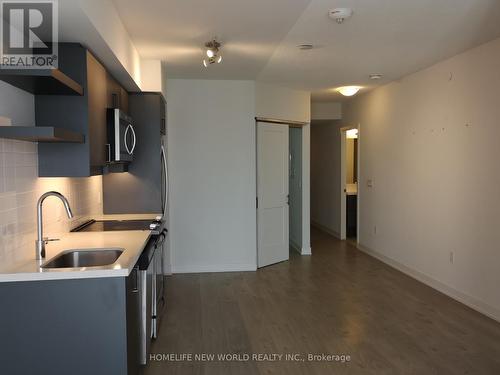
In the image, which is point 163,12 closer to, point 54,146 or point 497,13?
point 54,146

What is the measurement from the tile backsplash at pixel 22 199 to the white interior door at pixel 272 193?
3.00m

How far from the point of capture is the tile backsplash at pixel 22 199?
2350 mm

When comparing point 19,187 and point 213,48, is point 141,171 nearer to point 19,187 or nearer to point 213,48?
point 213,48

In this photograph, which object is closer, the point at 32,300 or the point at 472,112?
the point at 32,300

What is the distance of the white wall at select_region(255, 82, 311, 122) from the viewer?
5.74 m

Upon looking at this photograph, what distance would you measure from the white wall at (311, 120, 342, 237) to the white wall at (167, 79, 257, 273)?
281 centimetres

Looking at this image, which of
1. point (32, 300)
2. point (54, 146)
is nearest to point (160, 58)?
point (54, 146)

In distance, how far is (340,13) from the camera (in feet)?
10.0

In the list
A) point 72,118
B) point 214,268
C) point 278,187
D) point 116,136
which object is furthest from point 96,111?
point 278,187

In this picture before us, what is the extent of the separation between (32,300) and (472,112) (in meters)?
4.10

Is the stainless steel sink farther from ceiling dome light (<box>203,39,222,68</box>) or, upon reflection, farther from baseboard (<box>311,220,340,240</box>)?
baseboard (<box>311,220,340,240</box>)

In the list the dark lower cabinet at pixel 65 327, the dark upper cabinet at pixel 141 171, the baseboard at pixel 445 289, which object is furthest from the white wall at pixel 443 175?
the dark lower cabinet at pixel 65 327

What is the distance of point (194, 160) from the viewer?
220 inches

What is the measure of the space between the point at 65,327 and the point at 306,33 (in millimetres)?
2849
